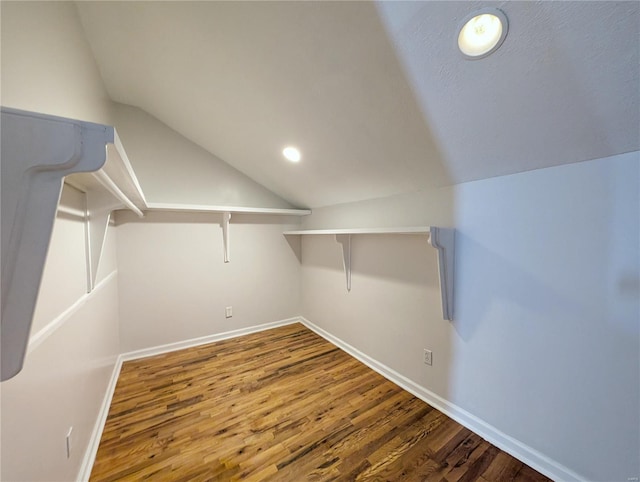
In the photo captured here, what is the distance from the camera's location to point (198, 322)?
9.53 feet

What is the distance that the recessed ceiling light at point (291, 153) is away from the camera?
2.11m

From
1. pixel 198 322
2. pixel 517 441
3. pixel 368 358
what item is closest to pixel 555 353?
pixel 517 441

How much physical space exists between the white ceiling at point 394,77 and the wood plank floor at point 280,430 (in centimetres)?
164

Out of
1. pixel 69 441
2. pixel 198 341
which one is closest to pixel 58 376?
pixel 69 441

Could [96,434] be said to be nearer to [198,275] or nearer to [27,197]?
[198,275]

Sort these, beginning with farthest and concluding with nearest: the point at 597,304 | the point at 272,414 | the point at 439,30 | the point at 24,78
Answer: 1. the point at 272,414
2. the point at 597,304
3. the point at 439,30
4. the point at 24,78

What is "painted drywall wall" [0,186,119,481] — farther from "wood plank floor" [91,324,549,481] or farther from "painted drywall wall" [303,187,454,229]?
"painted drywall wall" [303,187,454,229]

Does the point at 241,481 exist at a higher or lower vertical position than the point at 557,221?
lower

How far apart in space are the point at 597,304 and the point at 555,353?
32 cm

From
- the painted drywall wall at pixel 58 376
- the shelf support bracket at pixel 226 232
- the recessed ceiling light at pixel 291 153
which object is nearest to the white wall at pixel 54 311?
the painted drywall wall at pixel 58 376

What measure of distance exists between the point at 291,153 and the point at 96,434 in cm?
232

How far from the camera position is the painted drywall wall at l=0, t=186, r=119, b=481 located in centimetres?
77

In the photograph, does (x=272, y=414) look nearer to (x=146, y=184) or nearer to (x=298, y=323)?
(x=298, y=323)

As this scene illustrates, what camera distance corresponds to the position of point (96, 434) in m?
1.57
